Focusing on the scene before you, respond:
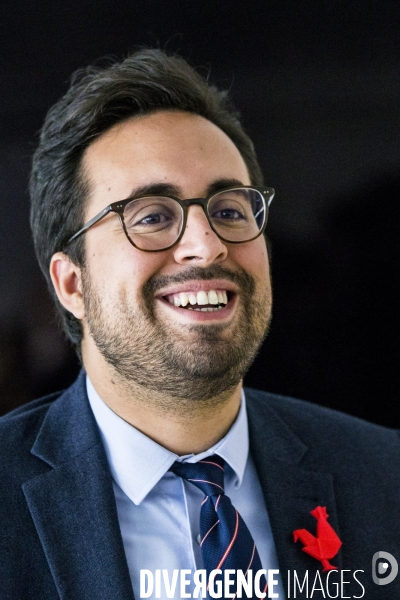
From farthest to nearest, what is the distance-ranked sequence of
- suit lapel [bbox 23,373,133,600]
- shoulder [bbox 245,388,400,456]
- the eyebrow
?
shoulder [bbox 245,388,400,456] → the eyebrow → suit lapel [bbox 23,373,133,600]

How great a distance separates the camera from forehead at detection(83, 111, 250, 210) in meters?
1.66

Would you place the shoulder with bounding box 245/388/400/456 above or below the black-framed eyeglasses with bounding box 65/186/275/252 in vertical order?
below

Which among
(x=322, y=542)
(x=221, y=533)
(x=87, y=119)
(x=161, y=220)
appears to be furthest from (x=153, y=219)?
(x=322, y=542)

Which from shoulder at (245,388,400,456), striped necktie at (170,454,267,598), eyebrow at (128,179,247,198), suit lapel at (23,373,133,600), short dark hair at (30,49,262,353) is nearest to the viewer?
suit lapel at (23,373,133,600)

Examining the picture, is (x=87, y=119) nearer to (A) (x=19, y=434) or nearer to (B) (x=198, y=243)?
(B) (x=198, y=243)

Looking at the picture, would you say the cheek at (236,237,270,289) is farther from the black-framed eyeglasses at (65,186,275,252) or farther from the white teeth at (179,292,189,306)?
the white teeth at (179,292,189,306)

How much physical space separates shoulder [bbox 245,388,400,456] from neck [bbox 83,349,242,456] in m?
0.20

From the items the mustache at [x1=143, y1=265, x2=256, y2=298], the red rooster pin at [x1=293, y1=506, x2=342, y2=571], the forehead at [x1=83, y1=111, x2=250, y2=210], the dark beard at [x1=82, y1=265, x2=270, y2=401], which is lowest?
the red rooster pin at [x1=293, y1=506, x2=342, y2=571]

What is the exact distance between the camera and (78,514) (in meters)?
1.50

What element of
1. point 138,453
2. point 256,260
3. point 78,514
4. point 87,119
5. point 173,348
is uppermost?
point 87,119

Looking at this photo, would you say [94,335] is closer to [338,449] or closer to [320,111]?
[338,449]

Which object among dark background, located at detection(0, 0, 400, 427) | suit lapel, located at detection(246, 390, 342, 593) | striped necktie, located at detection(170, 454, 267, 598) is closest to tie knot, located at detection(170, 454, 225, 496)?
striped necktie, located at detection(170, 454, 267, 598)

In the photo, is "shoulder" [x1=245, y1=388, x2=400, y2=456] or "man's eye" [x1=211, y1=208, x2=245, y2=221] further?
"shoulder" [x1=245, y1=388, x2=400, y2=456]

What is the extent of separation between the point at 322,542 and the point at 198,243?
0.79 metres
